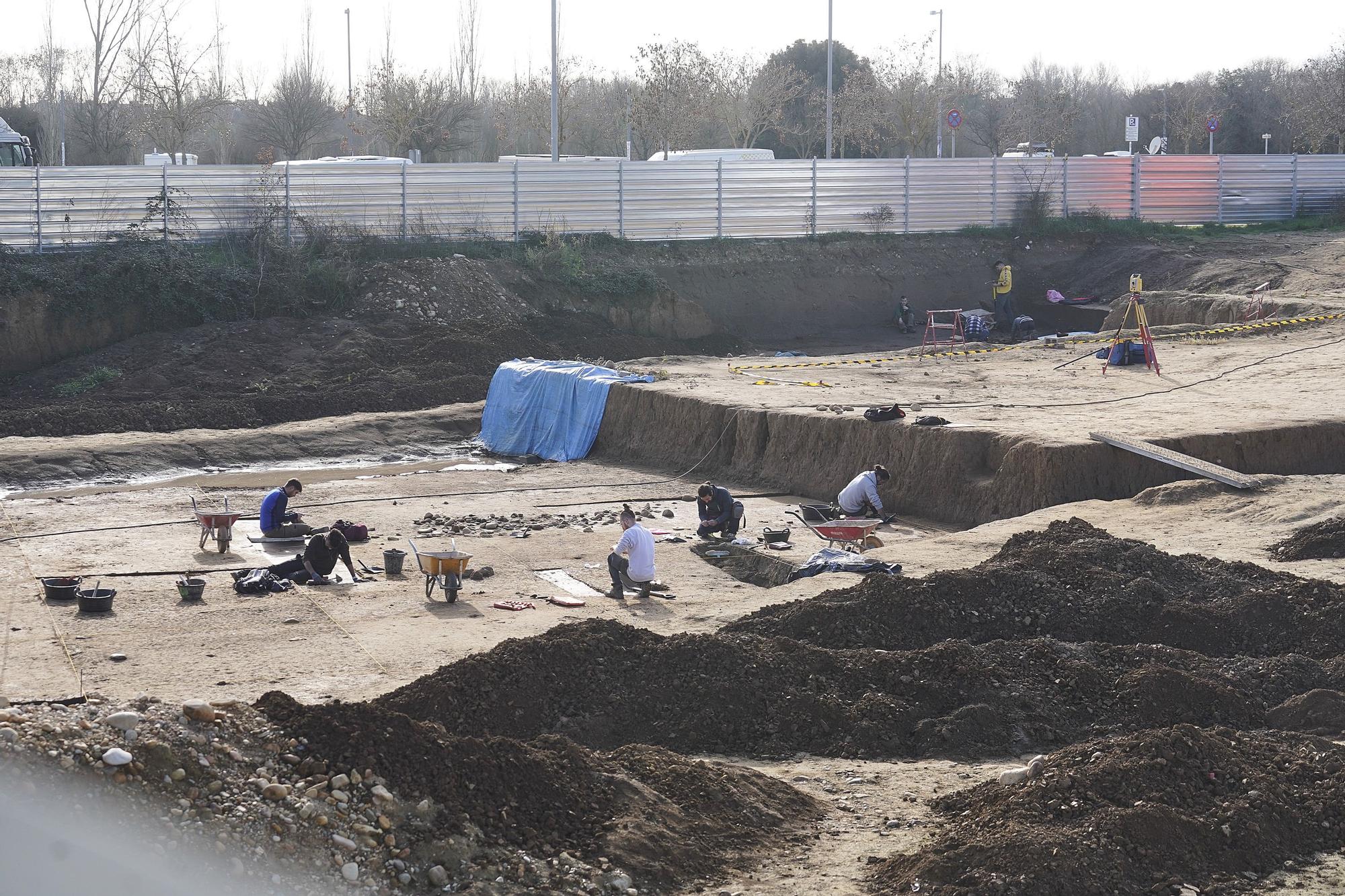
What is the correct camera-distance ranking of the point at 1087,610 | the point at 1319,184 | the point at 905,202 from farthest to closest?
the point at 1319,184 → the point at 905,202 → the point at 1087,610

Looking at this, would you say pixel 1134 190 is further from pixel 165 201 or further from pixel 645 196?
pixel 165 201

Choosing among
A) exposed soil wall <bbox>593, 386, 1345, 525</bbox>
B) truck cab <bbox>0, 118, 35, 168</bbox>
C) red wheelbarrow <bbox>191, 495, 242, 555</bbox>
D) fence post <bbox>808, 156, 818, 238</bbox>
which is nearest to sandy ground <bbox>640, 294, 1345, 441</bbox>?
exposed soil wall <bbox>593, 386, 1345, 525</bbox>

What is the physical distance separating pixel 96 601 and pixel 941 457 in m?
9.92

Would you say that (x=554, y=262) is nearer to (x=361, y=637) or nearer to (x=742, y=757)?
(x=361, y=637)

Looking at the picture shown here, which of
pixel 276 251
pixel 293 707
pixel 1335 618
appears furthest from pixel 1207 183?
pixel 293 707

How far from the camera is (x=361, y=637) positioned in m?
11.5

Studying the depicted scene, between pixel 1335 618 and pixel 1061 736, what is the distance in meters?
2.77

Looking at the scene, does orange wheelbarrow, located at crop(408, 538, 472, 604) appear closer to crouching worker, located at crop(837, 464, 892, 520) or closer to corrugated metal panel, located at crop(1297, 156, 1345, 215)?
crouching worker, located at crop(837, 464, 892, 520)

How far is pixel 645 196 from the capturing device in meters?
33.2

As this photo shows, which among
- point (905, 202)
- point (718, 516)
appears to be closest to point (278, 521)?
point (718, 516)

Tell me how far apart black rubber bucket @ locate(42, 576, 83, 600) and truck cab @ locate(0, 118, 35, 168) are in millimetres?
20208

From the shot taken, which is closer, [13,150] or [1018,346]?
[1018,346]

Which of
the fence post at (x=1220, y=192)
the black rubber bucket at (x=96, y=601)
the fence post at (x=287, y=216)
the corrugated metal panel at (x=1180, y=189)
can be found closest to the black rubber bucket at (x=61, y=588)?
the black rubber bucket at (x=96, y=601)

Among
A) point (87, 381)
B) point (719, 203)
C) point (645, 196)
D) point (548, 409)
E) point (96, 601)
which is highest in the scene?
point (645, 196)
